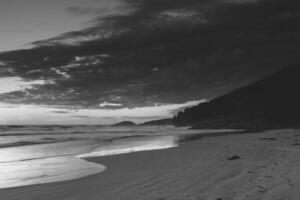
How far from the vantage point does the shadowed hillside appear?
258 feet

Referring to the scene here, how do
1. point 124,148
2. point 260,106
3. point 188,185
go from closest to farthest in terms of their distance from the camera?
point 188,185, point 124,148, point 260,106

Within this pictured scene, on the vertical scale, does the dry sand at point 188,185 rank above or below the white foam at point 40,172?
above

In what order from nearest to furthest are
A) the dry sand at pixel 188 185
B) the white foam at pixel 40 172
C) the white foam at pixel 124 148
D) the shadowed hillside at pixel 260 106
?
the dry sand at pixel 188 185
the white foam at pixel 40 172
the white foam at pixel 124 148
the shadowed hillside at pixel 260 106

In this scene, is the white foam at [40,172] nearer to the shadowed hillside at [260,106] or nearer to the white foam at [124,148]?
the white foam at [124,148]

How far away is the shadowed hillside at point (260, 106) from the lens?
3100 inches

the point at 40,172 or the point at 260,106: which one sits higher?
the point at 260,106

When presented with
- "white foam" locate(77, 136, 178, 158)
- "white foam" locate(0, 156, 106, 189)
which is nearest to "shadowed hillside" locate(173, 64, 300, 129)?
"white foam" locate(77, 136, 178, 158)

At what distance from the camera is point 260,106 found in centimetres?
9469

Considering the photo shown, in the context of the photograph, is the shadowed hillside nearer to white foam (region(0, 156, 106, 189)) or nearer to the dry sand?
white foam (region(0, 156, 106, 189))

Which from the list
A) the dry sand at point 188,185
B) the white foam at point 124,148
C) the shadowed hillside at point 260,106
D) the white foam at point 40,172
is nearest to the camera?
the dry sand at point 188,185

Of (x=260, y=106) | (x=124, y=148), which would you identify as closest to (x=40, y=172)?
(x=124, y=148)

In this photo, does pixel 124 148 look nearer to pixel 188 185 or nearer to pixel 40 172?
pixel 40 172

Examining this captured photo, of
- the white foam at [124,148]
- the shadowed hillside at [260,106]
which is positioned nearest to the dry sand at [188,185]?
the white foam at [124,148]

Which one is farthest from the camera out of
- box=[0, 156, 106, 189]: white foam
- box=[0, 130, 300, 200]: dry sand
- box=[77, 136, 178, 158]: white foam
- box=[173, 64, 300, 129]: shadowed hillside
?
box=[173, 64, 300, 129]: shadowed hillside
